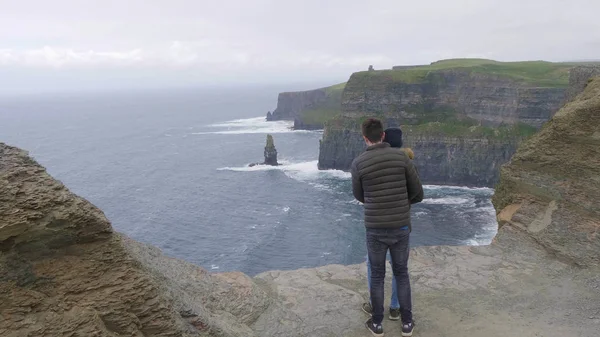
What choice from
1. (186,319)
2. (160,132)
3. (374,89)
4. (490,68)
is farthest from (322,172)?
(186,319)

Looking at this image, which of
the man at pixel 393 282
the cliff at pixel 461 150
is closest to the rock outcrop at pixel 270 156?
the cliff at pixel 461 150

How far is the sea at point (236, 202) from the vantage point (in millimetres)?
47344

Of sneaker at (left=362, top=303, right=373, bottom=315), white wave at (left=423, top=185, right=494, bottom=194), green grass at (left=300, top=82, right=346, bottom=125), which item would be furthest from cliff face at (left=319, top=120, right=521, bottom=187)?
sneaker at (left=362, top=303, right=373, bottom=315)

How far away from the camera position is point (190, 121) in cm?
18062

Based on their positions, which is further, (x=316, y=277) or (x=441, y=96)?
(x=441, y=96)

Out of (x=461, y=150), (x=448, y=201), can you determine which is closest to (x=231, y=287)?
(x=448, y=201)

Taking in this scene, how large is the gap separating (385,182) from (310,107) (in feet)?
507

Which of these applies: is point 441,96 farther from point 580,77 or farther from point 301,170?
point 580,77

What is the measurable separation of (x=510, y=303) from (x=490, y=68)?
107314 mm

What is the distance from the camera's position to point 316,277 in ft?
30.2

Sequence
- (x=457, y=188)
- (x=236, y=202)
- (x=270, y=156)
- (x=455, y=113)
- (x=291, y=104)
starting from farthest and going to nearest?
(x=291, y=104) < (x=455, y=113) < (x=270, y=156) < (x=457, y=188) < (x=236, y=202)

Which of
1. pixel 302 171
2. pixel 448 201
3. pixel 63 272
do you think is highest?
pixel 63 272

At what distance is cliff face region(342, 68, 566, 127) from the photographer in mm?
88250

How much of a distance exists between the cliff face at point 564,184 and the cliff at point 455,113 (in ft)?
228
